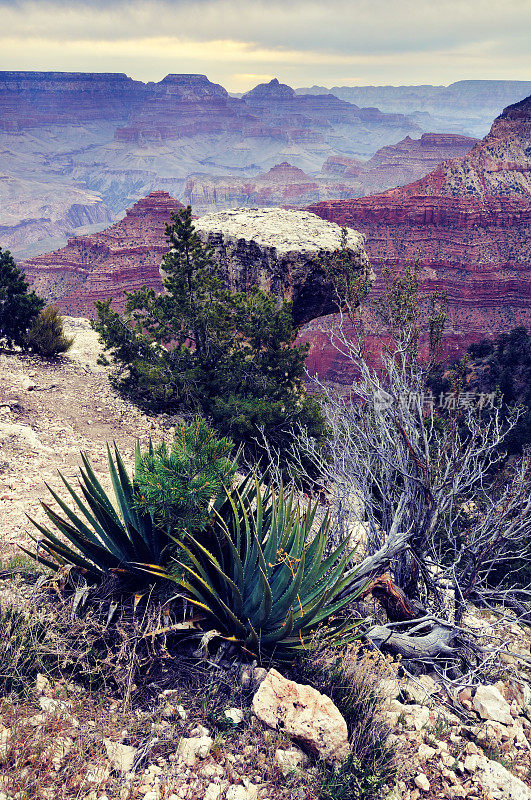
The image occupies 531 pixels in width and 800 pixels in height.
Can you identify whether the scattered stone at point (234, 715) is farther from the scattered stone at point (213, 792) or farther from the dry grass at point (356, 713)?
the dry grass at point (356, 713)

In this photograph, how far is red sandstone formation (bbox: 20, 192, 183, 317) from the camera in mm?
56094

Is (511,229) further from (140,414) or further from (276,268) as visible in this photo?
(140,414)

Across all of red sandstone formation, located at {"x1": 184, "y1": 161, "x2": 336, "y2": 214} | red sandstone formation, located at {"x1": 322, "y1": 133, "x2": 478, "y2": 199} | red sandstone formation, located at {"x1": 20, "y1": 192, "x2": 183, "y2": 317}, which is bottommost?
red sandstone formation, located at {"x1": 20, "y1": 192, "x2": 183, "y2": 317}

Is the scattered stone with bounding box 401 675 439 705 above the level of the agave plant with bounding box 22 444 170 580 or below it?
below

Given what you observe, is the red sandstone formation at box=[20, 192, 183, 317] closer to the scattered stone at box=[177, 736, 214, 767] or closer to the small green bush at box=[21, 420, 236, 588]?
the small green bush at box=[21, 420, 236, 588]

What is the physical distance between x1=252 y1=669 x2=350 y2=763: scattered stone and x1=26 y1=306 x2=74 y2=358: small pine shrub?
825cm

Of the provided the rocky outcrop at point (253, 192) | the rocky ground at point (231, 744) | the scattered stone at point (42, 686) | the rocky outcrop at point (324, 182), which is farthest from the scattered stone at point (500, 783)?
the rocky outcrop at point (253, 192)

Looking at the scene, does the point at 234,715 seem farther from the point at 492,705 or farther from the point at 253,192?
the point at 253,192

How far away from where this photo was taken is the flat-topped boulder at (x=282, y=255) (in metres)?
9.45

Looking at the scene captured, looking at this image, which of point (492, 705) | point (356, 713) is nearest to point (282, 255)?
point (492, 705)

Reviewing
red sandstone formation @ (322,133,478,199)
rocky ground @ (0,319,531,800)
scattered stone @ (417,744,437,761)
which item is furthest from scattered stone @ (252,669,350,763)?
red sandstone formation @ (322,133,478,199)

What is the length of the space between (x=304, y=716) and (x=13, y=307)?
9.13 metres

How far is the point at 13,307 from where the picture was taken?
898 cm

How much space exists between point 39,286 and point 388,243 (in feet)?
139
